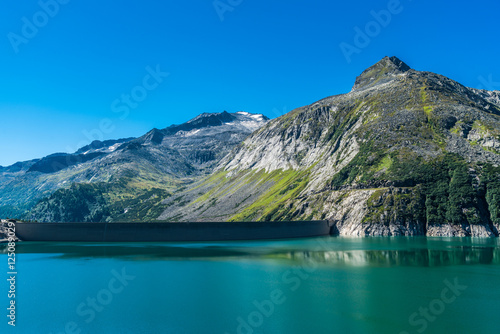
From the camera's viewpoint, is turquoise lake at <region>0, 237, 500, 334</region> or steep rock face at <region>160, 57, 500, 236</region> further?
steep rock face at <region>160, 57, 500, 236</region>

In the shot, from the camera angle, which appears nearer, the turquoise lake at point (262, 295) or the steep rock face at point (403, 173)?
the turquoise lake at point (262, 295)

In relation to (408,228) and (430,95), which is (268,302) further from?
(430,95)

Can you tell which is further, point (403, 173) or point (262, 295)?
point (403, 173)

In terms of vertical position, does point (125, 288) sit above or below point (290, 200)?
below

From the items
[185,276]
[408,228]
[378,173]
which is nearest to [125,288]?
[185,276]

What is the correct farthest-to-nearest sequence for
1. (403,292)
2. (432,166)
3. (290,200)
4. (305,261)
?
(290,200) → (432,166) → (305,261) → (403,292)

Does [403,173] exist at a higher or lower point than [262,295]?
higher

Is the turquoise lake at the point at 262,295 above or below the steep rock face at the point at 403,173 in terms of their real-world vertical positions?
below

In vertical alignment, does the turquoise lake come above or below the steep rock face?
below
